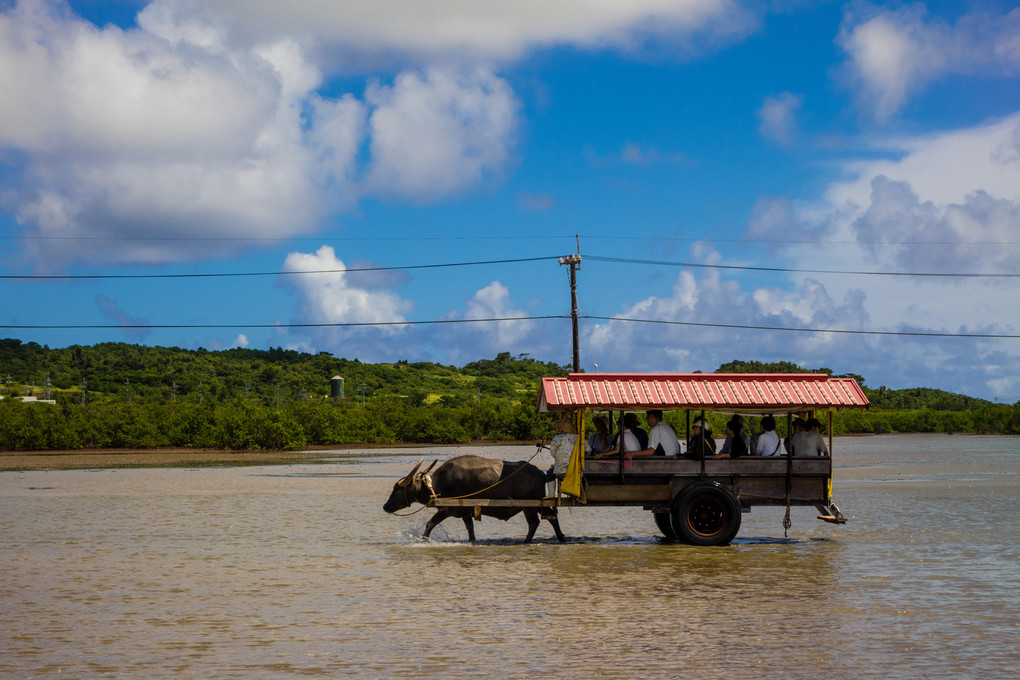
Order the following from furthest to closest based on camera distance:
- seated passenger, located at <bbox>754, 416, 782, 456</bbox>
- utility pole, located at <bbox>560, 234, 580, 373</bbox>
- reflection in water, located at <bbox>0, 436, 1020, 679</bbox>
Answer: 1. utility pole, located at <bbox>560, 234, 580, 373</bbox>
2. seated passenger, located at <bbox>754, 416, 782, 456</bbox>
3. reflection in water, located at <bbox>0, 436, 1020, 679</bbox>

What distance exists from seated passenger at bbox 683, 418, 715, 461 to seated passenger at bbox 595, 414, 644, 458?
2.79 ft

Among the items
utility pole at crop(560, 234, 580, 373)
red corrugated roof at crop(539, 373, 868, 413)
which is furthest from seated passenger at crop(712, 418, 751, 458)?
utility pole at crop(560, 234, 580, 373)

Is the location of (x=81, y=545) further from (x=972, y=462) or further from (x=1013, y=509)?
(x=972, y=462)

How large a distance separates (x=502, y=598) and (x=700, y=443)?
20.1 ft

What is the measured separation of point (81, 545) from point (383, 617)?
9.10m

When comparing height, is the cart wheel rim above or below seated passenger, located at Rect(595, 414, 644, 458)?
below

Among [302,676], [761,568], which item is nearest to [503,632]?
[302,676]

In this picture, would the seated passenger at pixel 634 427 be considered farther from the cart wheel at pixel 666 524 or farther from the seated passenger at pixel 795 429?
the seated passenger at pixel 795 429

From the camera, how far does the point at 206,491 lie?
102 ft

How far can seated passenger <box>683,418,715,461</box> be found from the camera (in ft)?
54.1

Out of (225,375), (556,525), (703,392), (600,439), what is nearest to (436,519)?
(556,525)

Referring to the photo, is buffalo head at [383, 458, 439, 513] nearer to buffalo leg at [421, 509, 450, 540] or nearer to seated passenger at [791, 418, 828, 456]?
buffalo leg at [421, 509, 450, 540]

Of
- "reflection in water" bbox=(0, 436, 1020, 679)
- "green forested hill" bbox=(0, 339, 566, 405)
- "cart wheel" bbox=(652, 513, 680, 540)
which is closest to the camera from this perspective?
"reflection in water" bbox=(0, 436, 1020, 679)

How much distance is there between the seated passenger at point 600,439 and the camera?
17125 millimetres
